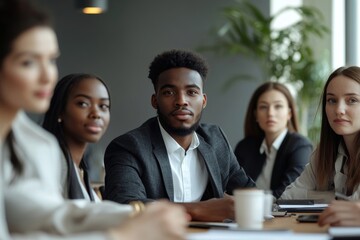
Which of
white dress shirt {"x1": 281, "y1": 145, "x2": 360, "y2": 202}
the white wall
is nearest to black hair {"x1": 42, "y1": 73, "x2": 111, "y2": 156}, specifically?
white dress shirt {"x1": 281, "y1": 145, "x2": 360, "y2": 202}

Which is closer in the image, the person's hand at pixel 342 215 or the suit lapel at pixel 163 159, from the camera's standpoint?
the person's hand at pixel 342 215

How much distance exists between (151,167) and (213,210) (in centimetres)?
54

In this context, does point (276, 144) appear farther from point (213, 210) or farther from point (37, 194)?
point (37, 194)

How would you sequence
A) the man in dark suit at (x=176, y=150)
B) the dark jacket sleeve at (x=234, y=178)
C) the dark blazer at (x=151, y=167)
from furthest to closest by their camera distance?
the dark jacket sleeve at (x=234, y=178), the man in dark suit at (x=176, y=150), the dark blazer at (x=151, y=167)

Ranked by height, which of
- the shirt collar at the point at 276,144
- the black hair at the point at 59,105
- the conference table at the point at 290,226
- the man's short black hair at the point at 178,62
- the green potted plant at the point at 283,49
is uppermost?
the green potted plant at the point at 283,49

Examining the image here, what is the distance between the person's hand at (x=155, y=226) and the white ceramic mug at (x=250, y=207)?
48 centimetres

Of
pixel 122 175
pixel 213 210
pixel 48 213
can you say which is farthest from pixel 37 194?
pixel 122 175

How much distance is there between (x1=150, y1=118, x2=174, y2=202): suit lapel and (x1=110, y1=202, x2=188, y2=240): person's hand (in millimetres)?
1373

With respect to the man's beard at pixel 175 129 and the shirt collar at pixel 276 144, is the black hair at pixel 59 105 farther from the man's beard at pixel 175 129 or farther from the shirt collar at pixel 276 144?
the shirt collar at pixel 276 144

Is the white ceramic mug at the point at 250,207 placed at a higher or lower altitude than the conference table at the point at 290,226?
higher

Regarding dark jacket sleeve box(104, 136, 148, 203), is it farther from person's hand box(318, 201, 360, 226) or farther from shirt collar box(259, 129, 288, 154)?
shirt collar box(259, 129, 288, 154)

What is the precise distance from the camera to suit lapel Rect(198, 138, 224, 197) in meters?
3.34

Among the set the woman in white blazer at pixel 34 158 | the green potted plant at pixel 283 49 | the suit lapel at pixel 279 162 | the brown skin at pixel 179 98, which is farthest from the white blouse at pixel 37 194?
the green potted plant at pixel 283 49

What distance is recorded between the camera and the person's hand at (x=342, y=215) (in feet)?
7.66
